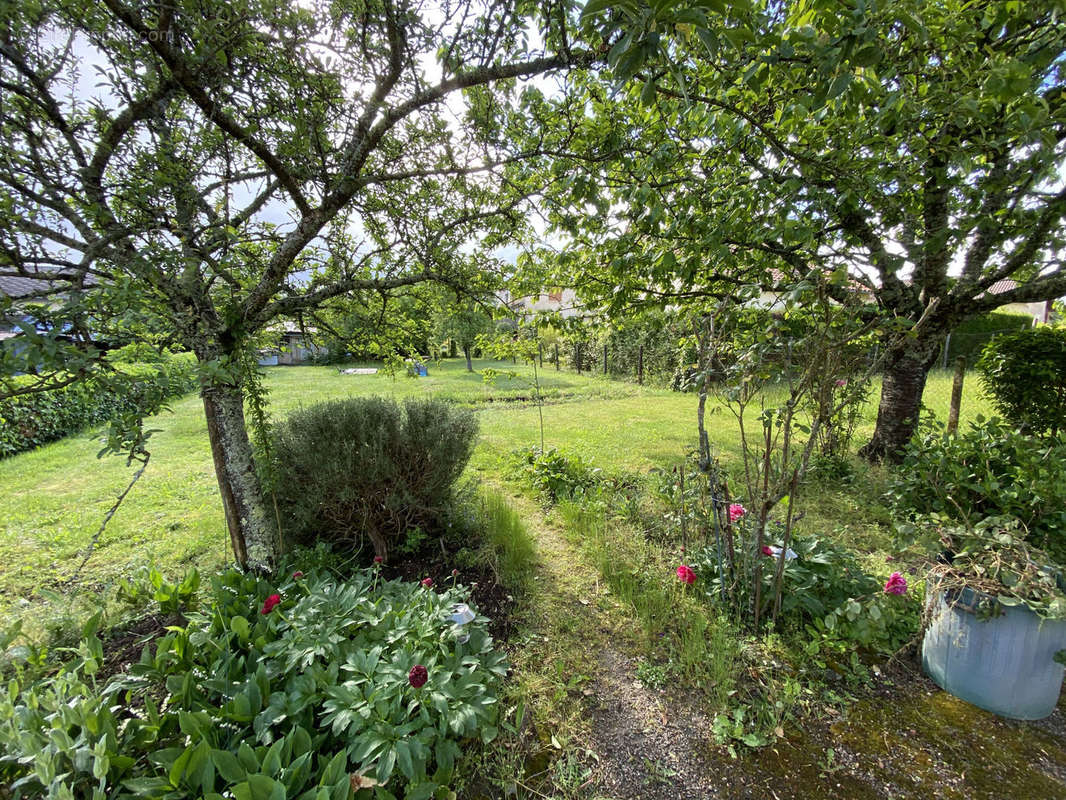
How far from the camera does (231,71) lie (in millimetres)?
1913

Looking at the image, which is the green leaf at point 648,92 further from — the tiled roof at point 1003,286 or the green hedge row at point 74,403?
the tiled roof at point 1003,286

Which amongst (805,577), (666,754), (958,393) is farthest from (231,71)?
(958,393)

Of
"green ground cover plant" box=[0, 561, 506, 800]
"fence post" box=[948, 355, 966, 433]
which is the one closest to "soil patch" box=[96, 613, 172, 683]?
"green ground cover plant" box=[0, 561, 506, 800]

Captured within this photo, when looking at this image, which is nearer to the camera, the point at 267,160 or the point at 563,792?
the point at 563,792

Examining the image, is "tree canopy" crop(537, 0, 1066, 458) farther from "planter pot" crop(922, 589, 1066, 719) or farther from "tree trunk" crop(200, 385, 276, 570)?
"tree trunk" crop(200, 385, 276, 570)

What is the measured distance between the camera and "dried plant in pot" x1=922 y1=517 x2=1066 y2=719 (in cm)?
167

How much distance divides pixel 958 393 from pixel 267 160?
7018 millimetres

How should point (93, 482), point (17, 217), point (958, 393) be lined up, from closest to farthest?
point (17, 217) → point (958, 393) → point (93, 482)

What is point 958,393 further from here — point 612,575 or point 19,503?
point 19,503

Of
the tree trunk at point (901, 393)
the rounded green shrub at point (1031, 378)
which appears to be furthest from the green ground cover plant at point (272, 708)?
the rounded green shrub at point (1031, 378)

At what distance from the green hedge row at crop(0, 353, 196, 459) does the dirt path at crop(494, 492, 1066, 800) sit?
2.12 meters

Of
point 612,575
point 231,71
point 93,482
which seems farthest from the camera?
point 93,482

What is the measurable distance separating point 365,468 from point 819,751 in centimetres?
275

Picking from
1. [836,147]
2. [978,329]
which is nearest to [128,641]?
[836,147]
